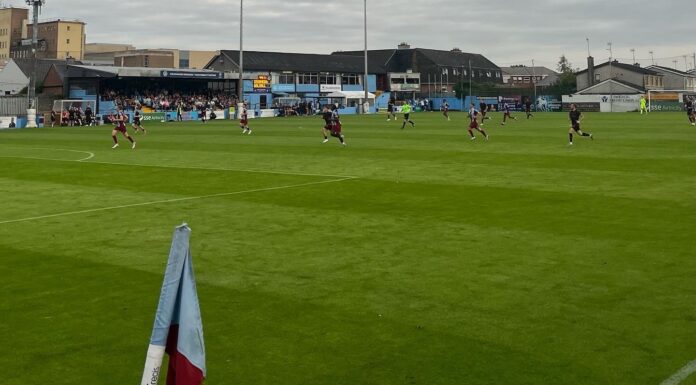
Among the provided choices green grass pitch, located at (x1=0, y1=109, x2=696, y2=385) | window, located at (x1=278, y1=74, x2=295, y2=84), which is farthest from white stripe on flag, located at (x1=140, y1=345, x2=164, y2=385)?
window, located at (x1=278, y1=74, x2=295, y2=84)

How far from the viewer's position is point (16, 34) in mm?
160375

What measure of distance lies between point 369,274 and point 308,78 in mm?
104536

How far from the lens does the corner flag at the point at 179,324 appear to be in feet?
13.7

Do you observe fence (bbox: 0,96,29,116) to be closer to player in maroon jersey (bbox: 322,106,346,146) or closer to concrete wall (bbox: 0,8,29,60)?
player in maroon jersey (bbox: 322,106,346,146)

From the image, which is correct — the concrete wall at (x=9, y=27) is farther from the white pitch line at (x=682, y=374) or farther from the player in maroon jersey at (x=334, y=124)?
the white pitch line at (x=682, y=374)

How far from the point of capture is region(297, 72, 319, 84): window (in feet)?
370

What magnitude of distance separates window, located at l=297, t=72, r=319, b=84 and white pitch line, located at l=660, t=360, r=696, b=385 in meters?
107

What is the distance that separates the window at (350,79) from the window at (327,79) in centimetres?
225

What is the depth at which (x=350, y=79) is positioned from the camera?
12000 cm

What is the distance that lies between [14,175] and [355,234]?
15.8 metres

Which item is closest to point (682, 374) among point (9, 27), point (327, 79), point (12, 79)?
point (12, 79)

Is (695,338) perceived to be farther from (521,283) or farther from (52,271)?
(52,271)

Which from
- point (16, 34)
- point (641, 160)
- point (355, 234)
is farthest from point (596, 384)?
point (16, 34)

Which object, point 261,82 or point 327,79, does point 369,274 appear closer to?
point 261,82
